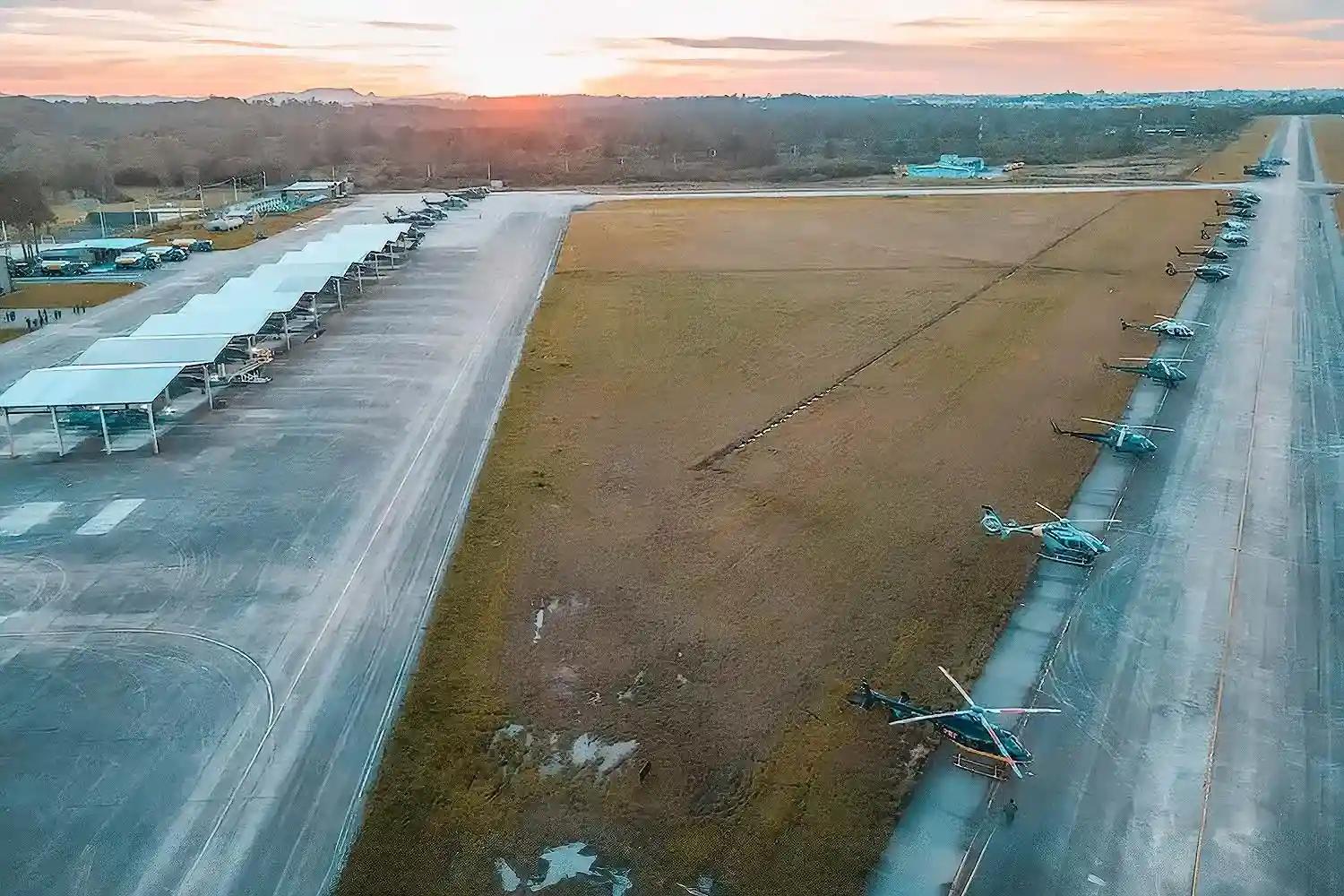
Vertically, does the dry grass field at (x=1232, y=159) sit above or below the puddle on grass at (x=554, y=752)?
above

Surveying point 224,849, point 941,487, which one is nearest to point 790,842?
point 224,849

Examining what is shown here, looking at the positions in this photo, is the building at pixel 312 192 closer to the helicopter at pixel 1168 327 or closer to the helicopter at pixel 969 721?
the helicopter at pixel 1168 327

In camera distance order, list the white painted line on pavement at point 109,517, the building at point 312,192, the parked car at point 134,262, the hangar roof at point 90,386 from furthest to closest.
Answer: the building at point 312,192 → the parked car at point 134,262 → the hangar roof at point 90,386 → the white painted line on pavement at point 109,517

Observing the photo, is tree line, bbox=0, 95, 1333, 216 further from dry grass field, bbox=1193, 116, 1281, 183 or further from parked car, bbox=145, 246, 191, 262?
parked car, bbox=145, 246, 191, 262

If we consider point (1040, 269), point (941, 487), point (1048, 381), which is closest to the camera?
point (941, 487)

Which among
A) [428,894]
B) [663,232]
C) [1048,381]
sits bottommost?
[428,894]

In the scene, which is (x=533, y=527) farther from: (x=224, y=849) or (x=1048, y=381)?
(x=1048, y=381)

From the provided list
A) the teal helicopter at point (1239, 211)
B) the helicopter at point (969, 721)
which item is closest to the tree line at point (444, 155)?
the teal helicopter at point (1239, 211)
